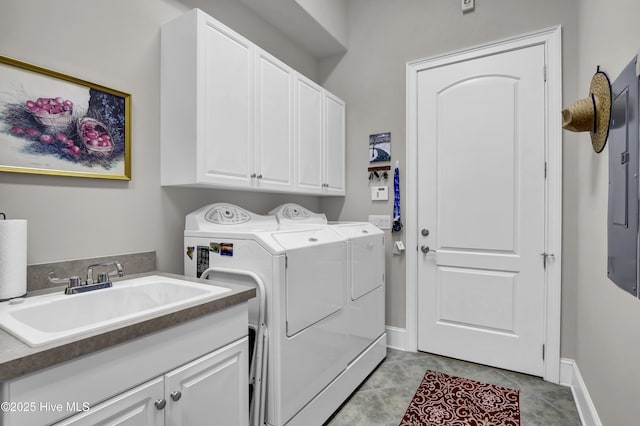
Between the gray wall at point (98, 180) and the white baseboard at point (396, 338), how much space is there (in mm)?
1955

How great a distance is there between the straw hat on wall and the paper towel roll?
253 cm

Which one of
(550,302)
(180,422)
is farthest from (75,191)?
(550,302)

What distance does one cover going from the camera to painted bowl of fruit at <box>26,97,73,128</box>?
1.45 meters

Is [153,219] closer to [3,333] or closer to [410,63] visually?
[3,333]

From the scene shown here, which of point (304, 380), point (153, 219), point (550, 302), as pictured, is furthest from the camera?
point (550, 302)

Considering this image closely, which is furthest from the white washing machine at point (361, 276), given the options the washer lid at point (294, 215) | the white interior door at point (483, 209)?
the white interior door at point (483, 209)

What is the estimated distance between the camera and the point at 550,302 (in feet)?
7.97

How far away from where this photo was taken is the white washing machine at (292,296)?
1.60 m

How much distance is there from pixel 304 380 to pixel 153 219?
48.4 inches

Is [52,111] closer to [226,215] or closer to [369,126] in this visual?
[226,215]

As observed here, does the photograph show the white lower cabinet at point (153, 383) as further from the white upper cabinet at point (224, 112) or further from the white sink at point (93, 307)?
the white upper cabinet at point (224, 112)

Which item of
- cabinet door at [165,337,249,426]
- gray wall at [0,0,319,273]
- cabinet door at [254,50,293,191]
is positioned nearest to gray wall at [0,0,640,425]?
gray wall at [0,0,319,273]

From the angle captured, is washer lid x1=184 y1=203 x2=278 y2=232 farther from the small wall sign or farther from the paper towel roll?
the small wall sign

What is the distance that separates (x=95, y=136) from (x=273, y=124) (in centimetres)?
106
